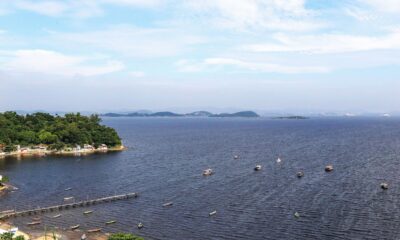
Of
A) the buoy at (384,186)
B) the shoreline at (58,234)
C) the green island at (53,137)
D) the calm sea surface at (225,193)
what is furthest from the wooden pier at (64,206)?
the green island at (53,137)

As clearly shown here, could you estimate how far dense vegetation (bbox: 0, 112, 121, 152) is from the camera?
16138 cm

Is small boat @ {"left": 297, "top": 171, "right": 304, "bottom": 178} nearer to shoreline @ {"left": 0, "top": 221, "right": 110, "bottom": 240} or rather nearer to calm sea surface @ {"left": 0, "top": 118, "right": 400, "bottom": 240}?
calm sea surface @ {"left": 0, "top": 118, "right": 400, "bottom": 240}

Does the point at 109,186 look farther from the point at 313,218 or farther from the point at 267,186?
the point at 313,218

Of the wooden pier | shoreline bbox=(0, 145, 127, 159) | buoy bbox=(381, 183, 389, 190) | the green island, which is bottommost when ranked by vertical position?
the wooden pier

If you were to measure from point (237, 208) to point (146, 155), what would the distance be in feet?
270

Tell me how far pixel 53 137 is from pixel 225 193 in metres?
99.2

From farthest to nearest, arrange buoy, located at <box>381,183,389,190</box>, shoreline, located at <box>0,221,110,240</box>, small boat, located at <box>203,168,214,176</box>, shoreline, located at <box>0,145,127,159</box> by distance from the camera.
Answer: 1. shoreline, located at <box>0,145,127,159</box>
2. small boat, located at <box>203,168,214,176</box>
3. buoy, located at <box>381,183,389,190</box>
4. shoreline, located at <box>0,221,110,240</box>

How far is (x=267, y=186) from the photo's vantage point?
9469cm

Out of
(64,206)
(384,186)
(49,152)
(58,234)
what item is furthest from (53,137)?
(384,186)

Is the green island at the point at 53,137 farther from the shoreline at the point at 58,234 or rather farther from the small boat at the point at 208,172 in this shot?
the shoreline at the point at 58,234

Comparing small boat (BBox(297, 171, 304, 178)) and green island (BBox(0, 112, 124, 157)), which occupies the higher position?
green island (BBox(0, 112, 124, 157))

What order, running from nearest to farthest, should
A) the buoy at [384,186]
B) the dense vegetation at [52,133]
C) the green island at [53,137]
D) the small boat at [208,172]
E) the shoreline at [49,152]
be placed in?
1. the buoy at [384,186]
2. the small boat at [208,172]
3. the shoreline at [49,152]
4. the green island at [53,137]
5. the dense vegetation at [52,133]

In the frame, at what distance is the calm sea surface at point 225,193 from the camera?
65.1m

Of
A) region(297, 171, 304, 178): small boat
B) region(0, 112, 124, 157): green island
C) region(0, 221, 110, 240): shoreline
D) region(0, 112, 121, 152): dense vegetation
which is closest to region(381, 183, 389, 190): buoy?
region(297, 171, 304, 178): small boat
